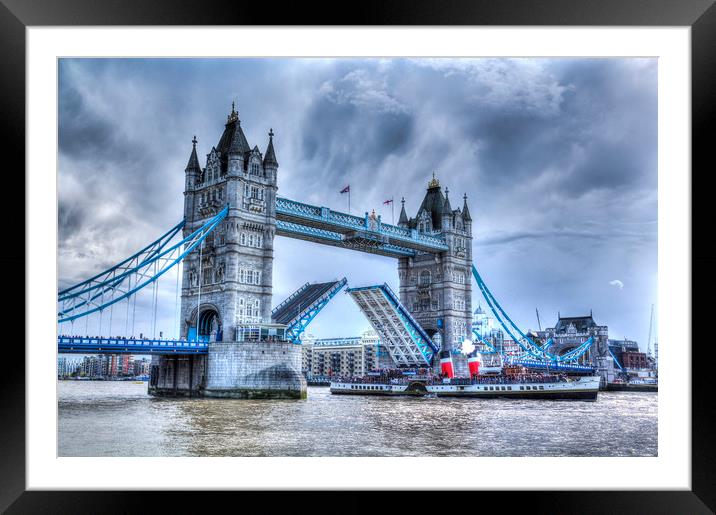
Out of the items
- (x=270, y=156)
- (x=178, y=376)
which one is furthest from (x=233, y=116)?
(x=178, y=376)

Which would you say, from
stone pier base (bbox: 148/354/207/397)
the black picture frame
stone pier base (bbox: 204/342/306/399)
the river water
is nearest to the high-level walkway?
stone pier base (bbox: 204/342/306/399)

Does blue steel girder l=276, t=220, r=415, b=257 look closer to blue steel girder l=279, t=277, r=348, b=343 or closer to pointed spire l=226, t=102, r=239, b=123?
blue steel girder l=279, t=277, r=348, b=343

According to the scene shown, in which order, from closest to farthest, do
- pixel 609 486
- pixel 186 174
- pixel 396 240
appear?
pixel 609 486, pixel 186 174, pixel 396 240
